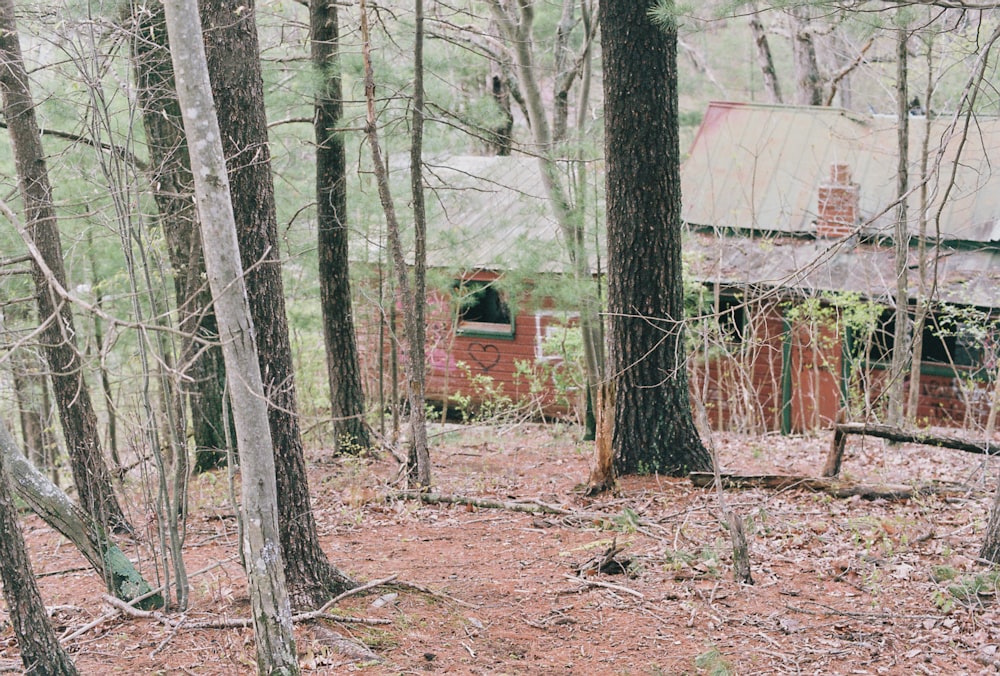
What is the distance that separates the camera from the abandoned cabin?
12.1m

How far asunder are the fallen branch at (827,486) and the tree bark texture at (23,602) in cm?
533

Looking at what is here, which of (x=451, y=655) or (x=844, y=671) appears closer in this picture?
(x=844, y=671)

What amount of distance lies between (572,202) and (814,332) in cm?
380

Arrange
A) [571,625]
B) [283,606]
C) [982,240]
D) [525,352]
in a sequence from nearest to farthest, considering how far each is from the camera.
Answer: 1. [283,606]
2. [571,625]
3. [982,240]
4. [525,352]

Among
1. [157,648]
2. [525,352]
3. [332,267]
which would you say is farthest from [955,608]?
[525,352]

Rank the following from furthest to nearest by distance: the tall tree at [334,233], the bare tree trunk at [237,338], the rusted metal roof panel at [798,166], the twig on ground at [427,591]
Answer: the rusted metal roof panel at [798,166] < the tall tree at [334,233] < the twig on ground at [427,591] < the bare tree trunk at [237,338]

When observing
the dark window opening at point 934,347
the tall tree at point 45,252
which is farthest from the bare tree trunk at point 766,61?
the tall tree at point 45,252

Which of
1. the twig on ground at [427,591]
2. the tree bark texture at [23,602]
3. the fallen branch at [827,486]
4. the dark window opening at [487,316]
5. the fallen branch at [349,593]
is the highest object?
the dark window opening at [487,316]

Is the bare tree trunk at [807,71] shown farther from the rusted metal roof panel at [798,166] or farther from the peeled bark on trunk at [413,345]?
the peeled bark on trunk at [413,345]

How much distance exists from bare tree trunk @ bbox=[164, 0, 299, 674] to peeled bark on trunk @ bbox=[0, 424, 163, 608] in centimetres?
187

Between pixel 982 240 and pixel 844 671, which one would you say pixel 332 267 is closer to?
pixel 844 671

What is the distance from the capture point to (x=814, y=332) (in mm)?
11930

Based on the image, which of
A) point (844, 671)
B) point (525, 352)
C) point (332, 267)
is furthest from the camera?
point (525, 352)

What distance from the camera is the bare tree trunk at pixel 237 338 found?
3.91 metres
